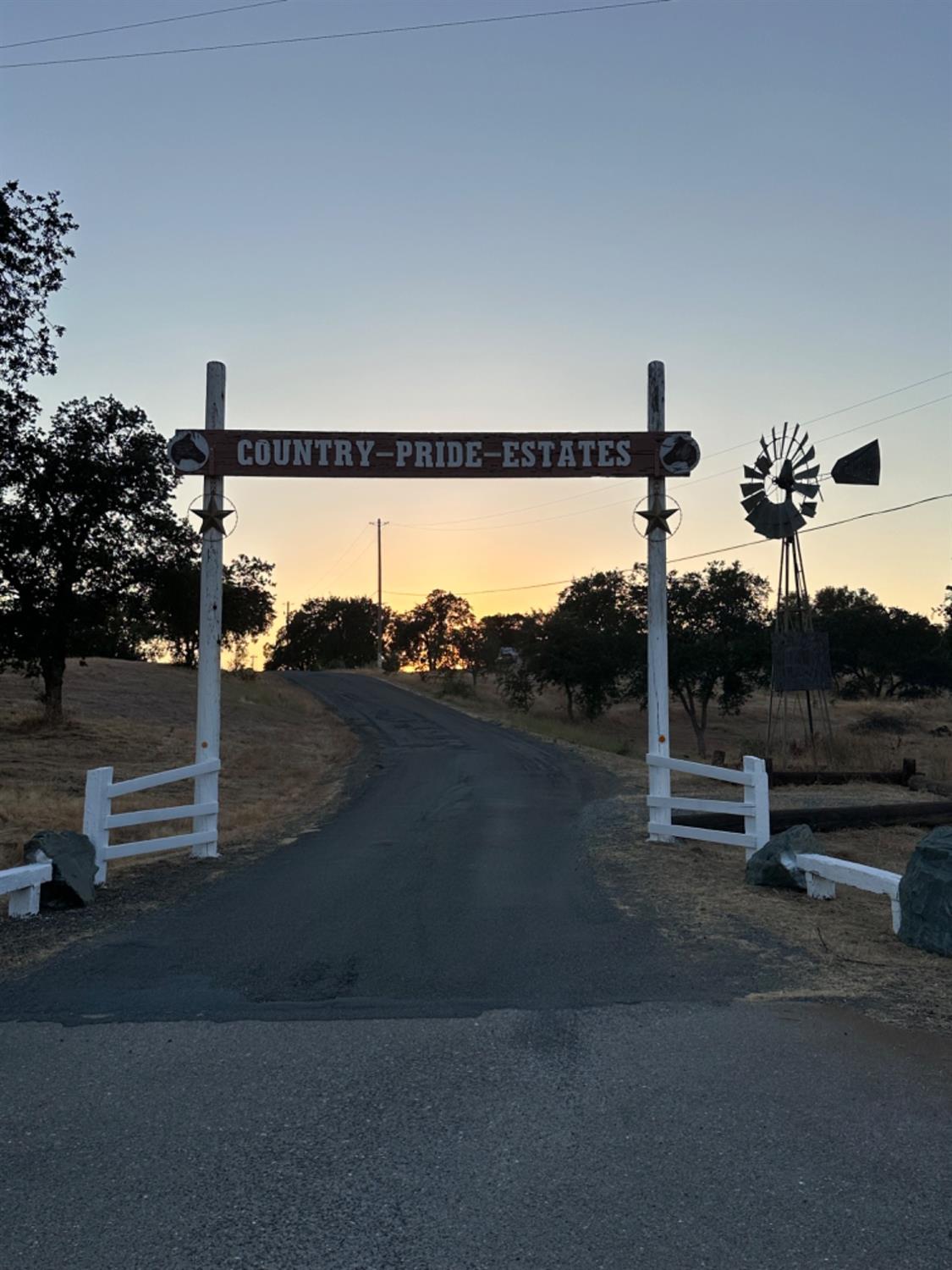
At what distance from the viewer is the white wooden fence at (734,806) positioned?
409 inches

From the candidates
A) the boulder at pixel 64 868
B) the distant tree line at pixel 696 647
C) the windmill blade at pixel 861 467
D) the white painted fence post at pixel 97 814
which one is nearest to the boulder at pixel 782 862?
the boulder at pixel 64 868

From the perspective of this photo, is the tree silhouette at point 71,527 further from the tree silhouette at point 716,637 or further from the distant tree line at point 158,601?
the tree silhouette at point 716,637

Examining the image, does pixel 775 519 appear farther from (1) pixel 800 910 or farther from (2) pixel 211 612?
(1) pixel 800 910

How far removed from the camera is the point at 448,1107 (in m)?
4.39

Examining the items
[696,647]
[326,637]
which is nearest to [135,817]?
[696,647]

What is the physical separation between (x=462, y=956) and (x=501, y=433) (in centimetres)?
731

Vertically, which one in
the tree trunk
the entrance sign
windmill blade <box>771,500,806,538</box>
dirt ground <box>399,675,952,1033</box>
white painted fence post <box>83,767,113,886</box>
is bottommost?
dirt ground <box>399,675,952,1033</box>

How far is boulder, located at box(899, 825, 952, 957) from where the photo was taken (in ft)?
22.7

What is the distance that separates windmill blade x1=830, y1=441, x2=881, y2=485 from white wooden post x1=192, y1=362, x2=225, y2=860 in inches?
475

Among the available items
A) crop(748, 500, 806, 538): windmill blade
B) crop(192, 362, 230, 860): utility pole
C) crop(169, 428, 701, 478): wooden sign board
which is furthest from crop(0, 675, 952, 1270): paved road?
crop(748, 500, 806, 538): windmill blade

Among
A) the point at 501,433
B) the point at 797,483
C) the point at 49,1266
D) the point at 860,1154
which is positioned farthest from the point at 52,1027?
the point at 797,483

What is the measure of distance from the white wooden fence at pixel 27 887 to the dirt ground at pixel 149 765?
0.43 ft

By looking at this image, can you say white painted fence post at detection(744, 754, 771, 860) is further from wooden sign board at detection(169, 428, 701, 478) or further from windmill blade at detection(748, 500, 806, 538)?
windmill blade at detection(748, 500, 806, 538)

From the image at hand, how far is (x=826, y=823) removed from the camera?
13.8m
